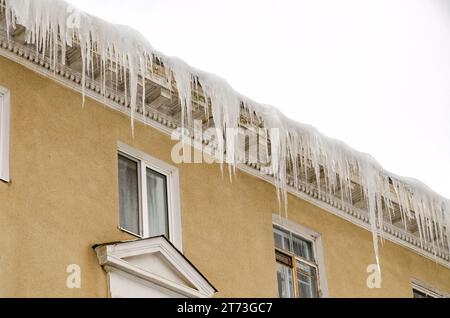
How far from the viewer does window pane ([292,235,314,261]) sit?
15.2 meters

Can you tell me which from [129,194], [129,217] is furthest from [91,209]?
[129,194]

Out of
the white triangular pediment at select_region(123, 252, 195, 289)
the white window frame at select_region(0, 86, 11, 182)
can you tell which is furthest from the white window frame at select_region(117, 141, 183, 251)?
the white window frame at select_region(0, 86, 11, 182)

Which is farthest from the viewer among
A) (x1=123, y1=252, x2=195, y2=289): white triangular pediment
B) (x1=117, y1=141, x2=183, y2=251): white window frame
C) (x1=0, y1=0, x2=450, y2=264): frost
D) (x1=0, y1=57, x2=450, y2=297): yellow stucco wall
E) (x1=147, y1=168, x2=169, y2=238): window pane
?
(x1=147, y1=168, x2=169, y2=238): window pane

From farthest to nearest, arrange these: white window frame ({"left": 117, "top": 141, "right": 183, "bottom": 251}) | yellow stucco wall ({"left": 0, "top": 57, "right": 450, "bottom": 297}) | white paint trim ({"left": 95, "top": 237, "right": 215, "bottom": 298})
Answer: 1. white window frame ({"left": 117, "top": 141, "right": 183, "bottom": 251})
2. white paint trim ({"left": 95, "top": 237, "right": 215, "bottom": 298})
3. yellow stucco wall ({"left": 0, "top": 57, "right": 450, "bottom": 297})

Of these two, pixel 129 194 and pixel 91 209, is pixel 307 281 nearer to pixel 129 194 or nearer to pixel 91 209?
pixel 129 194

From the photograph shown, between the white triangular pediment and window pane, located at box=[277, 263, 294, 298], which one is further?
window pane, located at box=[277, 263, 294, 298]

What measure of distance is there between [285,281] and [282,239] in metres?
0.51

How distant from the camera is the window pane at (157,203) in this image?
44.3 feet

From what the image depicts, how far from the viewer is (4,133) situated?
40.6ft

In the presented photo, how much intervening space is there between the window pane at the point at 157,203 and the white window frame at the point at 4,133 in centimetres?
183

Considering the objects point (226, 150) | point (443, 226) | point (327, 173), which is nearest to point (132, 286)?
point (226, 150)

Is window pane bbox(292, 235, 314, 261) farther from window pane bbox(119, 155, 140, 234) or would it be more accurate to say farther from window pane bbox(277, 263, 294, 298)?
window pane bbox(119, 155, 140, 234)

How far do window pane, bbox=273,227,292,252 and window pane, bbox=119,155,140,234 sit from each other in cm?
210

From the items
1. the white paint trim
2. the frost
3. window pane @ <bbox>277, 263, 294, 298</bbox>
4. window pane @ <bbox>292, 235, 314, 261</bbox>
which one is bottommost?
the white paint trim
